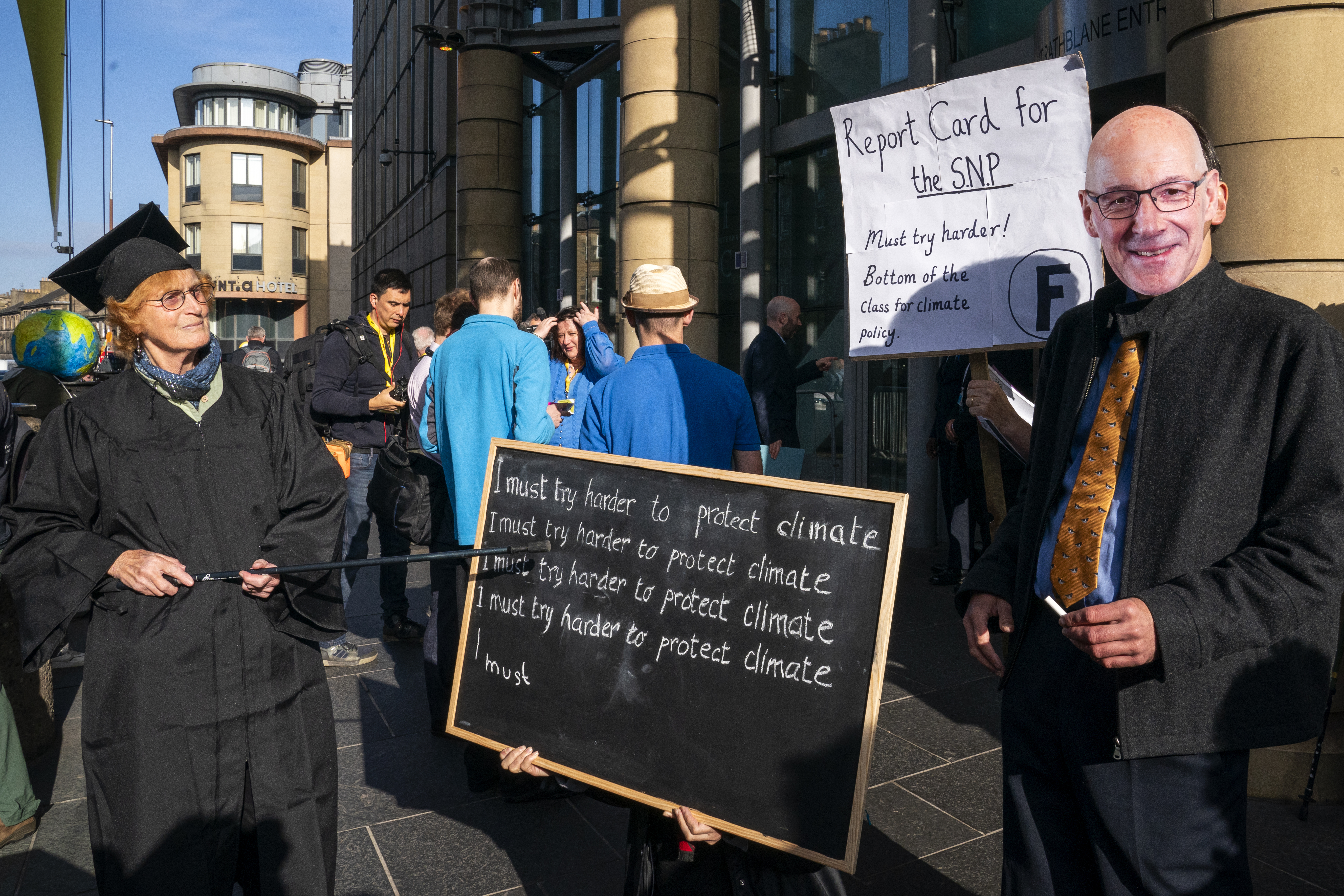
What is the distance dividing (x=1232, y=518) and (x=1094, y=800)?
0.56 meters

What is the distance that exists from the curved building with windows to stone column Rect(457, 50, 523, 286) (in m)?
39.4

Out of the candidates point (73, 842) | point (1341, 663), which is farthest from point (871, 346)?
point (73, 842)

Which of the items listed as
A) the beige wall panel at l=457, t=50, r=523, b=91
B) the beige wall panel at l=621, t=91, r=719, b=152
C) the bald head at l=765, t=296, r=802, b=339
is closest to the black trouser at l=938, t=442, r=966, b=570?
the bald head at l=765, t=296, r=802, b=339

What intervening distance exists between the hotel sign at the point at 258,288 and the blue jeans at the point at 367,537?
50.4 meters

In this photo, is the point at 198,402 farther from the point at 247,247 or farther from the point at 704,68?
the point at 247,247

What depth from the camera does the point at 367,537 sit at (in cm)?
587

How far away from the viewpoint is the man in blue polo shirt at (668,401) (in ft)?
9.92

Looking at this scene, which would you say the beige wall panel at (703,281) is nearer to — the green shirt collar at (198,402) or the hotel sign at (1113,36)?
the hotel sign at (1113,36)

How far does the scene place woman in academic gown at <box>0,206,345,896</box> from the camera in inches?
92.8

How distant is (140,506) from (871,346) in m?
2.25

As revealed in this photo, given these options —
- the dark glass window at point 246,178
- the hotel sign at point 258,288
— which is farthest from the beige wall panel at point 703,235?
the dark glass window at point 246,178

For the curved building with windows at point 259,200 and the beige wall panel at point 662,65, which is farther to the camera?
the curved building with windows at point 259,200

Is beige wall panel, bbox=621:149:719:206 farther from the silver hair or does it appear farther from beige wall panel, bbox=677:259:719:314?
the silver hair

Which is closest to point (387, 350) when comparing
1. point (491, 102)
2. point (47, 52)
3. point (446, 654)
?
point (446, 654)
